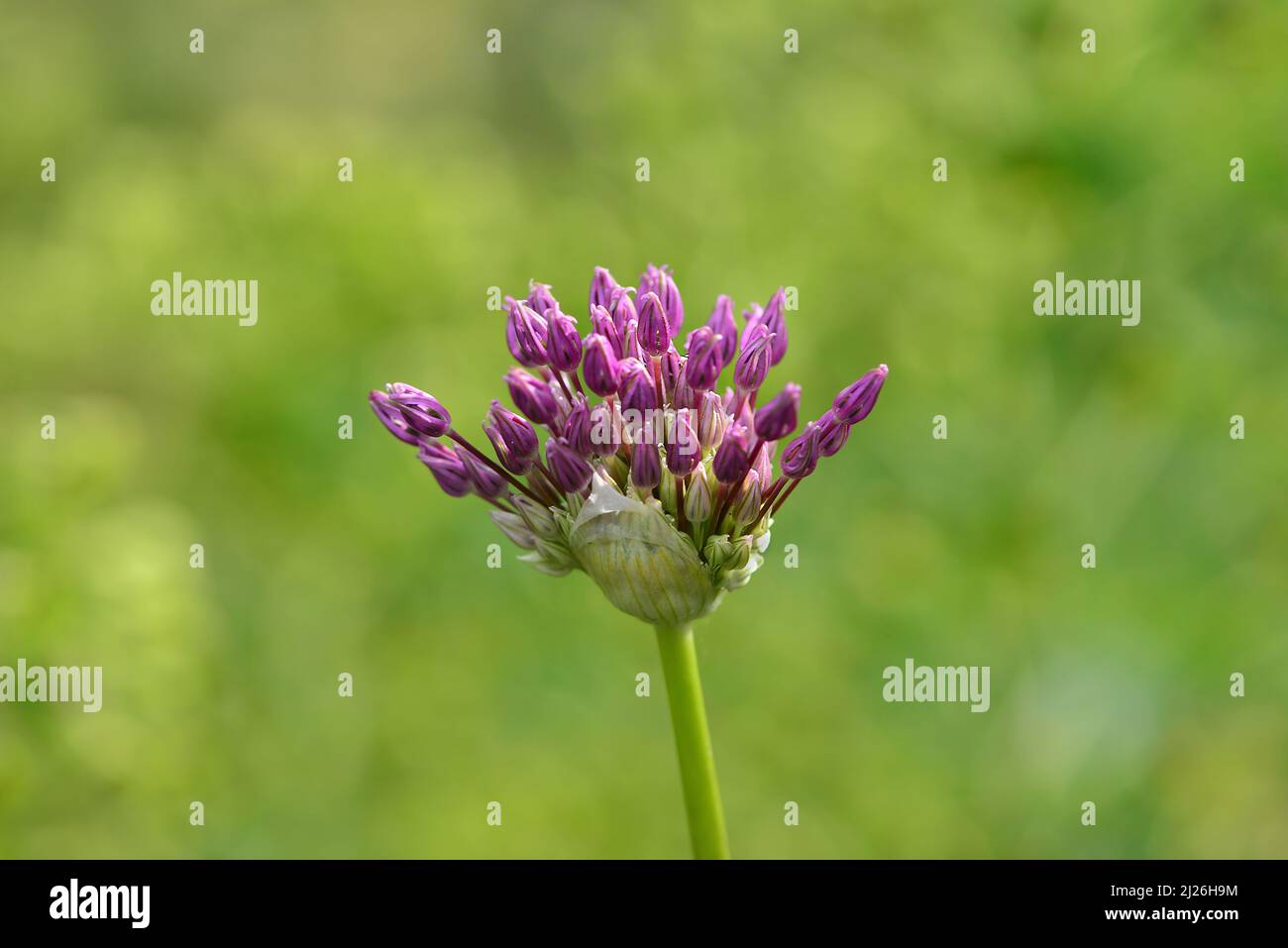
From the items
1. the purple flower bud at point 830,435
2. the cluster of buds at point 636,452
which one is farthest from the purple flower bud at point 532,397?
the purple flower bud at point 830,435

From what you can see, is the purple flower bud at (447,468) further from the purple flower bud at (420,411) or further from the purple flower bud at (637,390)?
the purple flower bud at (637,390)

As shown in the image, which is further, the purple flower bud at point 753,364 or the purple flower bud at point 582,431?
the purple flower bud at point 753,364

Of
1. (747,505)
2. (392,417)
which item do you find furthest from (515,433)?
(747,505)

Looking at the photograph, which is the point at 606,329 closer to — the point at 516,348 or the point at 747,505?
the point at 516,348

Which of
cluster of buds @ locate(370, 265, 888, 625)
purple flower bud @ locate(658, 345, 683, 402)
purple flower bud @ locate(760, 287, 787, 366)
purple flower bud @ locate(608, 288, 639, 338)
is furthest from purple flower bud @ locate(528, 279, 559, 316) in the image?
purple flower bud @ locate(760, 287, 787, 366)

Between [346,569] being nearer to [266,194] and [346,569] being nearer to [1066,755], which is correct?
[266,194]

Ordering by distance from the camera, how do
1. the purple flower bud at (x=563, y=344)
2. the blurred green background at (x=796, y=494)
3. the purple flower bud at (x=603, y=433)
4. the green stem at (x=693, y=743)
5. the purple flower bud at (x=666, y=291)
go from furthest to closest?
the blurred green background at (x=796, y=494), the purple flower bud at (x=666, y=291), the purple flower bud at (x=563, y=344), the purple flower bud at (x=603, y=433), the green stem at (x=693, y=743)
